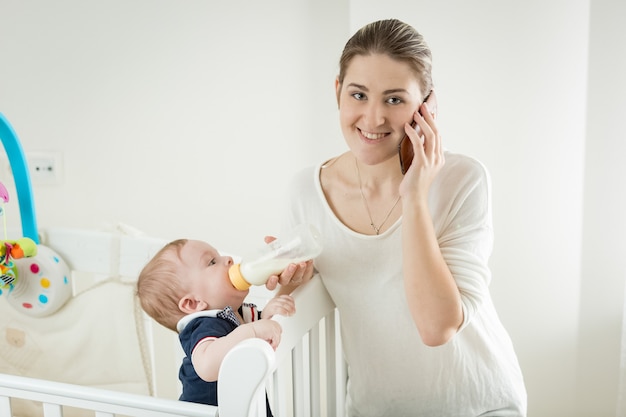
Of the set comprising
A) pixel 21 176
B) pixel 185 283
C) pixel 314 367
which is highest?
pixel 21 176

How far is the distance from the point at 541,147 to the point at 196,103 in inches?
40.5

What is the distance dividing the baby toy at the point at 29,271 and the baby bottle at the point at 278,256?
71 centimetres

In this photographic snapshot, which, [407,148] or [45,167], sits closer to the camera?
[407,148]

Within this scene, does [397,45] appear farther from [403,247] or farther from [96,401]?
[96,401]

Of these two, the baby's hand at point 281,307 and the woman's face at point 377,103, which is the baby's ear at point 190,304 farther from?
the woman's face at point 377,103

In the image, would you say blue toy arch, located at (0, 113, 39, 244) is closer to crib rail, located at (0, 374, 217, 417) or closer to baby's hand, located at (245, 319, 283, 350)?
crib rail, located at (0, 374, 217, 417)

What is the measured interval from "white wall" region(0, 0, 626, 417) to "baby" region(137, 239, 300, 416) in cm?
80

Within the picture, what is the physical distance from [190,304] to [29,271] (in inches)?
28.1

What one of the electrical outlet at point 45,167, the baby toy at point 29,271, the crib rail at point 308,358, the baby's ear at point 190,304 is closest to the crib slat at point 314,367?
the crib rail at point 308,358

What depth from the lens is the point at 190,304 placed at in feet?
3.80

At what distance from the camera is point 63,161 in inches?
83.8

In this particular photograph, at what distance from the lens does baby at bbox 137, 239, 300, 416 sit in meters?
1.04

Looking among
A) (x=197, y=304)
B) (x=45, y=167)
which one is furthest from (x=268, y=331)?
(x=45, y=167)

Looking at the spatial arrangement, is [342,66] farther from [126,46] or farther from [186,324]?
[126,46]
